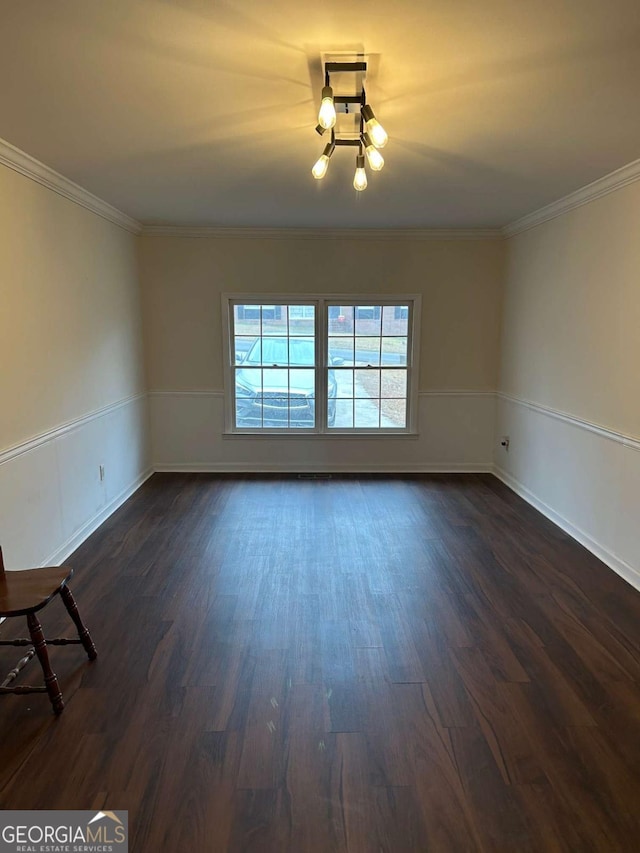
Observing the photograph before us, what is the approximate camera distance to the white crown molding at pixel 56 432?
2826 mm

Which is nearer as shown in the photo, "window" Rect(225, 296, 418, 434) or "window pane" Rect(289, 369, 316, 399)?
"window" Rect(225, 296, 418, 434)

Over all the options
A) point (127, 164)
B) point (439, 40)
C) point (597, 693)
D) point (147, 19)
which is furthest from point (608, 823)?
point (127, 164)

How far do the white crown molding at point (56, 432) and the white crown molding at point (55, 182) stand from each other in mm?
1526

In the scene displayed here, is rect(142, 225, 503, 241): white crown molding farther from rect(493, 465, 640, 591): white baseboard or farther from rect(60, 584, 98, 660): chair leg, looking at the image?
rect(60, 584, 98, 660): chair leg

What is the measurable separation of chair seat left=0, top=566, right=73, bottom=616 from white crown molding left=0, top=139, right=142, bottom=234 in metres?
2.16

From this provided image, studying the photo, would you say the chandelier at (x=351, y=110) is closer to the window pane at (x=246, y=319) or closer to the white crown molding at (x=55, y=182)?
the white crown molding at (x=55, y=182)

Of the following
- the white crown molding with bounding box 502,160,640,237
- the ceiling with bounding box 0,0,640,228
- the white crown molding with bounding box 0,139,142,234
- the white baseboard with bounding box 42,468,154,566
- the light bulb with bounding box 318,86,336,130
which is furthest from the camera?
the white baseboard with bounding box 42,468,154,566

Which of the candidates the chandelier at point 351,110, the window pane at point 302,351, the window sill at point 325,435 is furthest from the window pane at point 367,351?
the chandelier at point 351,110

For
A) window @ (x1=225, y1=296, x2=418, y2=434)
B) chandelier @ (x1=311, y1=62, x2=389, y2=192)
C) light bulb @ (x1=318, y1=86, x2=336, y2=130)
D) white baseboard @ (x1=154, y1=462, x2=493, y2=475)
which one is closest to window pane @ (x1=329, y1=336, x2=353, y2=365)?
window @ (x1=225, y1=296, x2=418, y2=434)

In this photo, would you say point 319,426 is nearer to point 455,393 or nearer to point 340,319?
point 340,319

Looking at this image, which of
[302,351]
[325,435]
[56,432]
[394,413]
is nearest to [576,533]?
[394,413]

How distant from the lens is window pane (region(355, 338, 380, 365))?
5355 millimetres

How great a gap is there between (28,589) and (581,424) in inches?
141

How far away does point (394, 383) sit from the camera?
5434mm
